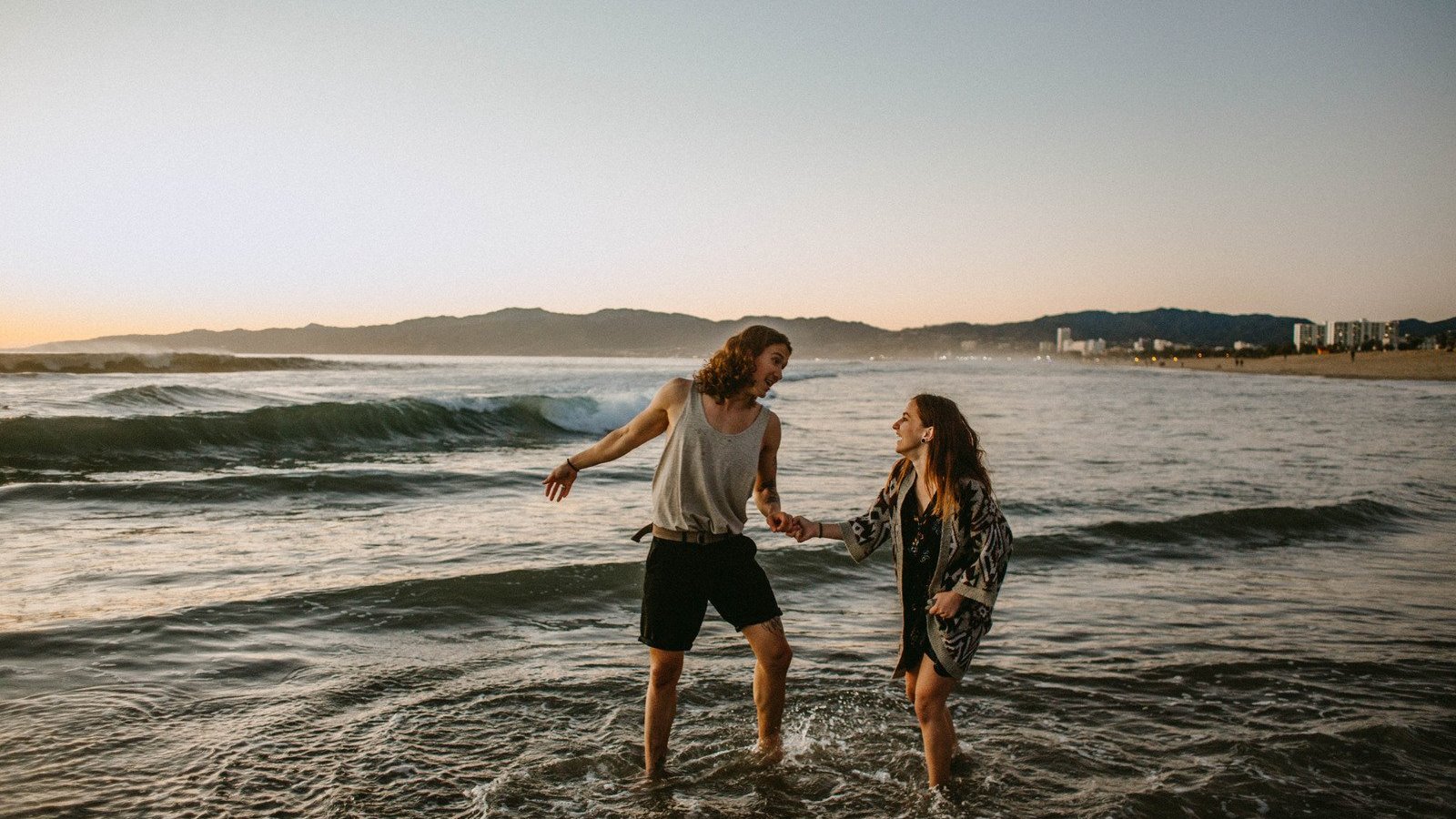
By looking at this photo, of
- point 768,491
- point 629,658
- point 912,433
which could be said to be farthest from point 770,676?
point 629,658

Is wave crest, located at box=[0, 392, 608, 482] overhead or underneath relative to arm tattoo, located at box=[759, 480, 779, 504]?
underneath

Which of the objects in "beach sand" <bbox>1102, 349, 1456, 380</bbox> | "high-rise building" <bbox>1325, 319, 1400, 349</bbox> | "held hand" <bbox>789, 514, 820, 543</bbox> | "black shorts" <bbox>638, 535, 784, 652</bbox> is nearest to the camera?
"black shorts" <bbox>638, 535, 784, 652</bbox>

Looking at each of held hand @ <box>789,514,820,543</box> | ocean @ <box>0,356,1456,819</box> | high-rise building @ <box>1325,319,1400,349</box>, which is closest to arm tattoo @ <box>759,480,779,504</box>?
held hand @ <box>789,514,820,543</box>

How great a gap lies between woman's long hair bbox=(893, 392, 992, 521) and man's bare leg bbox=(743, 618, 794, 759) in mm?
960

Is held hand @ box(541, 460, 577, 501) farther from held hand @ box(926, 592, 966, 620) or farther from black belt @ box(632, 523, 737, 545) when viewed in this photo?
held hand @ box(926, 592, 966, 620)

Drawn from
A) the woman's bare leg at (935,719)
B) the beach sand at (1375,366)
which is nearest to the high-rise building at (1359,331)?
the beach sand at (1375,366)

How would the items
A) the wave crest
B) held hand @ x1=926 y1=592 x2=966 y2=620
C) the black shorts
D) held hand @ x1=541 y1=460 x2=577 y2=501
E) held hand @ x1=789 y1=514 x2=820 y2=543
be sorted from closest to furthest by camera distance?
held hand @ x1=926 y1=592 x2=966 y2=620, the black shorts, held hand @ x1=789 y1=514 x2=820 y2=543, held hand @ x1=541 y1=460 x2=577 y2=501, the wave crest

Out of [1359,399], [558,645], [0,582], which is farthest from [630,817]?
[1359,399]

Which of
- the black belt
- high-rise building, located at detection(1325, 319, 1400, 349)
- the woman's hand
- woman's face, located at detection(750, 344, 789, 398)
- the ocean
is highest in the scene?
high-rise building, located at detection(1325, 319, 1400, 349)

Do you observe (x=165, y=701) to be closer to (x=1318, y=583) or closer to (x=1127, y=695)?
(x=1127, y=695)

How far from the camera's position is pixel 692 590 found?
13.3 ft

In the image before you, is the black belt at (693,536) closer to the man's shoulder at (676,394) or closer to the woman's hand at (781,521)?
the woman's hand at (781,521)

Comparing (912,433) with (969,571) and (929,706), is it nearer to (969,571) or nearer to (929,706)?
(969,571)

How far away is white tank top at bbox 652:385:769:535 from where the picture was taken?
4031mm
